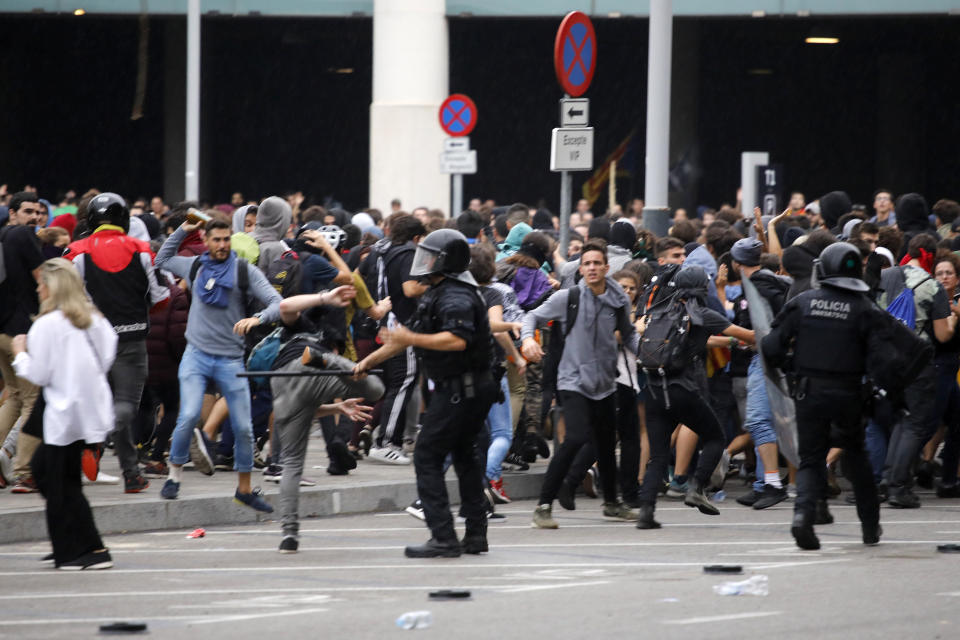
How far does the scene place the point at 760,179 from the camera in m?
17.4

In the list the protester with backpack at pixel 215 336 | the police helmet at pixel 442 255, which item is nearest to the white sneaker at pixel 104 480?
the protester with backpack at pixel 215 336

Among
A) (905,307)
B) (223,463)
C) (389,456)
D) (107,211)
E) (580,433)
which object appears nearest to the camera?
(580,433)

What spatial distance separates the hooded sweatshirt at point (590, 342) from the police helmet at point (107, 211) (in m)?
2.88

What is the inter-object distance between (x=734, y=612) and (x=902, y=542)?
285cm

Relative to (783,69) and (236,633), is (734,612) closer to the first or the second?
(236,633)

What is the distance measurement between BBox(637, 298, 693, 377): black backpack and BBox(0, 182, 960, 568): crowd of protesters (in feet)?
0.21

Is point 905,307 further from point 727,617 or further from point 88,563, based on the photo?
point 88,563

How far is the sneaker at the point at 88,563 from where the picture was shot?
27.4 ft

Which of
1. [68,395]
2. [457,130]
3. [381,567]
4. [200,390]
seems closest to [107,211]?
[200,390]

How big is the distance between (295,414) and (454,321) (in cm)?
116

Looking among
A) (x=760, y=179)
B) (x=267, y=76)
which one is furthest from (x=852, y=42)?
(x=760, y=179)

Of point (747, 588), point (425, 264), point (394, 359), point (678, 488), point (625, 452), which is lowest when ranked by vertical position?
point (678, 488)

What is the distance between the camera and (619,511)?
10484mm

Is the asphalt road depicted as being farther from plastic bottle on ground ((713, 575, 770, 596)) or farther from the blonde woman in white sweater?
the blonde woman in white sweater
